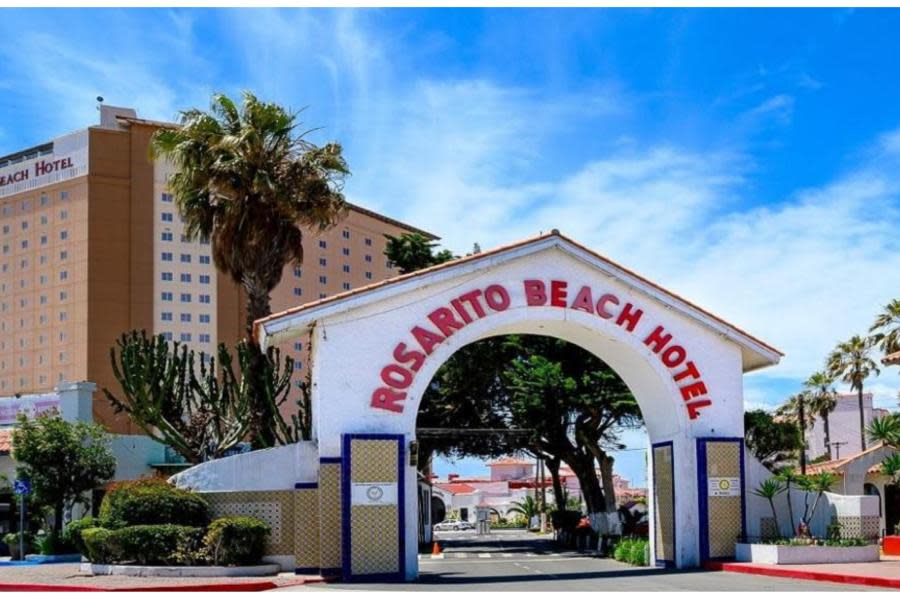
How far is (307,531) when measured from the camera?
24.4 metres

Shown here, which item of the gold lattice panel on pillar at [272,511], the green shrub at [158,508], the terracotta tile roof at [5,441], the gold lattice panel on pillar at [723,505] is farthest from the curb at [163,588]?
the terracotta tile roof at [5,441]

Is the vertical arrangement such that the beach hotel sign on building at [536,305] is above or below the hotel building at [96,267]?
below

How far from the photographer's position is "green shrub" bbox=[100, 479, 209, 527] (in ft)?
79.4

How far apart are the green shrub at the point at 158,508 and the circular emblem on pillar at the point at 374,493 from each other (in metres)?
3.78

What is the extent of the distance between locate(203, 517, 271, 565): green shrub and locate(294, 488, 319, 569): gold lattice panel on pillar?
778mm

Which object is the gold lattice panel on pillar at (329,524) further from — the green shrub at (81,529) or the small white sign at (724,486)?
the small white sign at (724,486)

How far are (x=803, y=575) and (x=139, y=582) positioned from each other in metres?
13.4

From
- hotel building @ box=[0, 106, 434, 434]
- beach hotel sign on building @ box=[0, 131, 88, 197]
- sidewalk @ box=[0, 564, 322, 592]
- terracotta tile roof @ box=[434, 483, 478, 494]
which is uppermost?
beach hotel sign on building @ box=[0, 131, 88, 197]

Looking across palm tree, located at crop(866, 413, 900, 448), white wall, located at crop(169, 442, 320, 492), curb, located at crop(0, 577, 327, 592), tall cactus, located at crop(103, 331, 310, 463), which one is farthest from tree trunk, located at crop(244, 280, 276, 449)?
palm tree, located at crop(866, 413, 900, 448)

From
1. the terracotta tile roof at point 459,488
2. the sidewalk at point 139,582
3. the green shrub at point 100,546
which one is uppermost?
the green shrub at point 100,546

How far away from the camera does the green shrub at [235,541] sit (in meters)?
23.7

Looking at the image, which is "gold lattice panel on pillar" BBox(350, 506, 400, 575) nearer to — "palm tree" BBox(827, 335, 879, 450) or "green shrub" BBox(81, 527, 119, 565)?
"green shrub" BBox(81, 527, 119, 565)

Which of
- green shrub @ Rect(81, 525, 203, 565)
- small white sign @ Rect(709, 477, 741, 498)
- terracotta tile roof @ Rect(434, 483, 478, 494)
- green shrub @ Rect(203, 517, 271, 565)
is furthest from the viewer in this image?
terracotta tile roof @ Rect(434, 483, 478, 494)

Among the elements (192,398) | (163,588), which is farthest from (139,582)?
(192,398)
